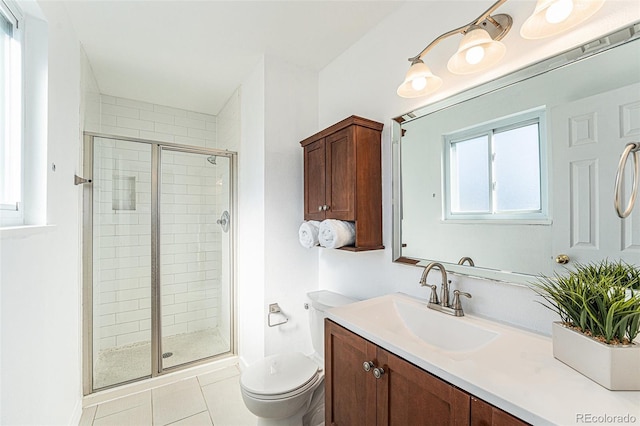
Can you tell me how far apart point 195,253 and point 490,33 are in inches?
106

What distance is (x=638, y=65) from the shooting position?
81cm

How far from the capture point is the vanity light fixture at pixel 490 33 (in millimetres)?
878

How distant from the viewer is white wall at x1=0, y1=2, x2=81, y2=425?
93 cm

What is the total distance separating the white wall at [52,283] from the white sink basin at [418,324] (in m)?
1.18

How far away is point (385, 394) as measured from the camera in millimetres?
Result: 971

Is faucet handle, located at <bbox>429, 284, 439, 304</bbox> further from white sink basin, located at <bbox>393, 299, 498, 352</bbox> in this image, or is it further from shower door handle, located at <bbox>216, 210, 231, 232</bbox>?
shower door handle, located at <bbox>216, 210, 231, 232</bbox>

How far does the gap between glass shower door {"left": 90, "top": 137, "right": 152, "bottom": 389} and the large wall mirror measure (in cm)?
215

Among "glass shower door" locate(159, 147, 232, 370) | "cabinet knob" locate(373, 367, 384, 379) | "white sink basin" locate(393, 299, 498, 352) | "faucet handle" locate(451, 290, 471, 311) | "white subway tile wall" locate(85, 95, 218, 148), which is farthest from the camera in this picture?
"white subway tile wall" locate(85, 95, 218, 148)

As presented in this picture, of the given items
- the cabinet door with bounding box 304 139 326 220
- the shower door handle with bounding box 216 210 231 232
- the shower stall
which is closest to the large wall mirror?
the cabinet door with bounding box 304 139 326 220

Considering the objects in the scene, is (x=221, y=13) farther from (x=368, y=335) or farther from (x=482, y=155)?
(x=368, y=335)

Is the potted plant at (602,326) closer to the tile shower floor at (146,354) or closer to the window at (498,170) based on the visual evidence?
the window at (498,170)

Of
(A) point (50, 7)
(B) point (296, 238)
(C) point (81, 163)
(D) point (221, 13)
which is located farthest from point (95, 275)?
(D) point (221, 13)

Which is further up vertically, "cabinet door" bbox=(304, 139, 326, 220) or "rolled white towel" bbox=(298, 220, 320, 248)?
"cabinet door" bbox=(304, 139, 326, 220)

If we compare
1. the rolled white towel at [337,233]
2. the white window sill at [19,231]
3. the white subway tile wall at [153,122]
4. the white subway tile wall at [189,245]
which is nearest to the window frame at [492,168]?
the rolled white towel at [337,233]
